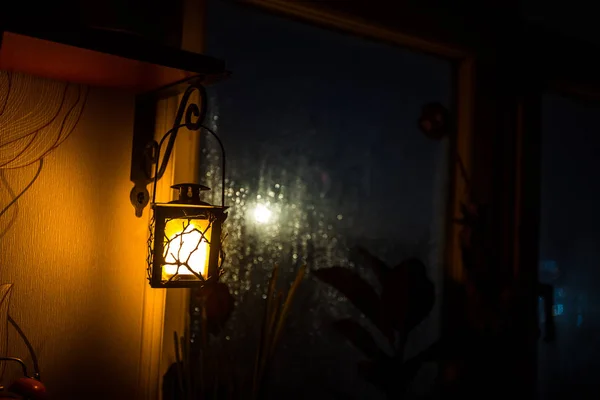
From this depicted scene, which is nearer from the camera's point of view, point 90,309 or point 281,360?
A: point 90,309

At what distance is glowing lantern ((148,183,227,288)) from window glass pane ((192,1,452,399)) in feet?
1.46

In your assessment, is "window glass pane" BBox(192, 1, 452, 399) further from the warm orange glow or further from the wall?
the warm orange glow

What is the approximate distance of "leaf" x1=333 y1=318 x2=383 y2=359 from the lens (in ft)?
6.15

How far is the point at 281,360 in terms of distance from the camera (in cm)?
193

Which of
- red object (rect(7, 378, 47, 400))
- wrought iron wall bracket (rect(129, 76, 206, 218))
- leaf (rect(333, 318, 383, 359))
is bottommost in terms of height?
red object (rect(7, 378, 47, 400))

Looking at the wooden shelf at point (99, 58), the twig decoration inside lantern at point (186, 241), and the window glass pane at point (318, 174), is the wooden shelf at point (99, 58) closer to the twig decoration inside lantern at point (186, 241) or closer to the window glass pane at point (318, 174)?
the twig decoration inside lantern at point (186, 241)

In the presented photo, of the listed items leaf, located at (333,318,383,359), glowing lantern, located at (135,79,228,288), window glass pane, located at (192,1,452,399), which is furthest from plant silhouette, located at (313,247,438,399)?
glowing lantern, located at (135,79,228,288)

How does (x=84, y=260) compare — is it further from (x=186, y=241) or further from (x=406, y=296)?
(x=406, y=296)

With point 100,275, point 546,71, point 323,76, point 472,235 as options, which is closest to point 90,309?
point 100,275

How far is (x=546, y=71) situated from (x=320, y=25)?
3.08 feet

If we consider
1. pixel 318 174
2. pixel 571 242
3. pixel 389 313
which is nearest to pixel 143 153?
pixel 318 174

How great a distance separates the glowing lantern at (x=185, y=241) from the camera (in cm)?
134

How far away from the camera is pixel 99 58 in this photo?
1.35 metres

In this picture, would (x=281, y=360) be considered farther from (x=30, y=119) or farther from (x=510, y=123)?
(x=510, y=123)
